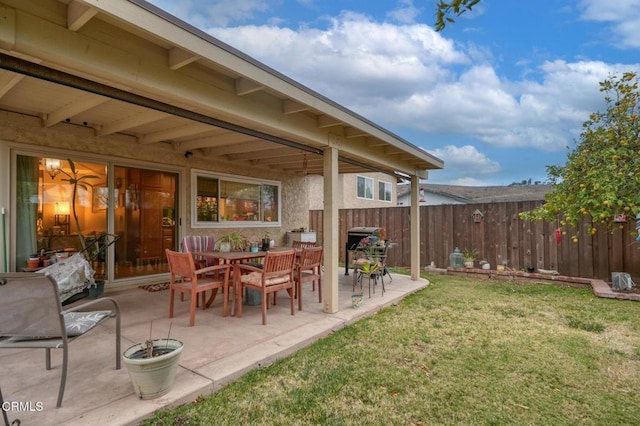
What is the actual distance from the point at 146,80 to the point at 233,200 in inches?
204

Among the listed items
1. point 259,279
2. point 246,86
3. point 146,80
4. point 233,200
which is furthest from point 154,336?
point 233,200

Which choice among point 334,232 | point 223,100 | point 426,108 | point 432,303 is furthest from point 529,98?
point 223,100

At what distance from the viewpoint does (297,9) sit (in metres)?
7.85

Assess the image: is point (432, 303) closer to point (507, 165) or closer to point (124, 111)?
point (124, 111)

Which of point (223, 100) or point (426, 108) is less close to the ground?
point (426, 108)

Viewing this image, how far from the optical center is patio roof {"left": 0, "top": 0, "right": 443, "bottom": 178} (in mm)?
1874

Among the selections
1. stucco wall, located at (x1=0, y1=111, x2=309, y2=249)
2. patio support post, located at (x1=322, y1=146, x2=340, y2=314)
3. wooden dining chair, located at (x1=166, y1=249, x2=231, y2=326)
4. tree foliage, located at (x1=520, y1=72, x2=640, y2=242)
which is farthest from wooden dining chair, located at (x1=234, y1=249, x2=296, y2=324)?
tree foliage, located at (x1=520, y1=72, x2=640, y2=242)

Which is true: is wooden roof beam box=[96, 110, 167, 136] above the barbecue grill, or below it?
above

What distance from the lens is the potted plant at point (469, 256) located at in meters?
7.92

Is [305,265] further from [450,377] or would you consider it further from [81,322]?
[81,322]

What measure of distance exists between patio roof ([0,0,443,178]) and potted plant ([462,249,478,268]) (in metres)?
4.23

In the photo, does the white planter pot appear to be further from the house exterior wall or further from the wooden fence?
the house exterior wall

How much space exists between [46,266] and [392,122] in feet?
56.6

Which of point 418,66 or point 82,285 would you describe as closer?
point 82,285
